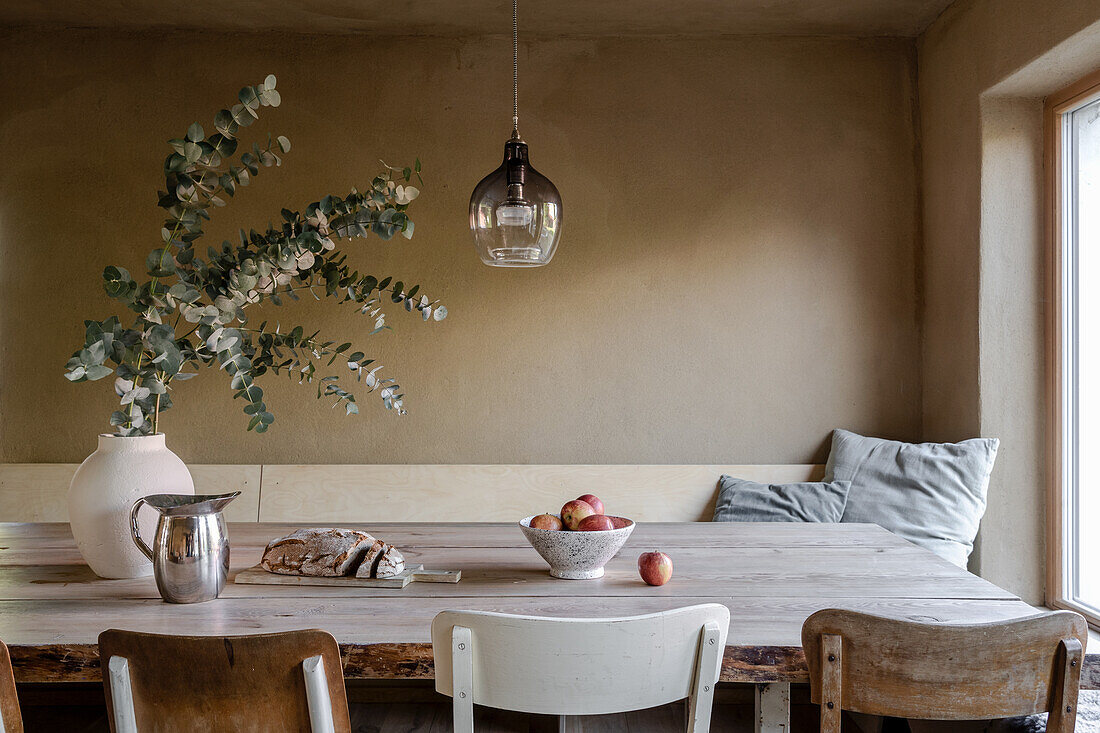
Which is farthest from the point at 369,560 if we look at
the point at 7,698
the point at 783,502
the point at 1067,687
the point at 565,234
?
the point at 565,234

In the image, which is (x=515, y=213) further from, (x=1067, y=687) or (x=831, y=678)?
(x=1067, y=687)

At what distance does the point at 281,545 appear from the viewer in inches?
65.9

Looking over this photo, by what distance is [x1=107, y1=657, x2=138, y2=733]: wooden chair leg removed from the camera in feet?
3.51

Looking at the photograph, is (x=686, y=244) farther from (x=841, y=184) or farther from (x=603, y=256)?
(x=841, y=184)

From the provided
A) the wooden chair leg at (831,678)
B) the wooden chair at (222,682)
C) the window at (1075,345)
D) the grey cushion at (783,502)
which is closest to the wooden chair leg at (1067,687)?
the wooden chair leg at (831,678)

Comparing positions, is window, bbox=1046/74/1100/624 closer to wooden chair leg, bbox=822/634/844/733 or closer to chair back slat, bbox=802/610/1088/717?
chair back slat, bbox=802/610/1088/717

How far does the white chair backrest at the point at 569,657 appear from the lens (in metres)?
1.10

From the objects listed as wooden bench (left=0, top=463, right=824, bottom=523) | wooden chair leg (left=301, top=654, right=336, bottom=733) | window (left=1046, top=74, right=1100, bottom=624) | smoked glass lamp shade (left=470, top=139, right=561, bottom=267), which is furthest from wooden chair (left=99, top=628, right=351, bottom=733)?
window (left=1046, top=74, right=1100, bottom=624)

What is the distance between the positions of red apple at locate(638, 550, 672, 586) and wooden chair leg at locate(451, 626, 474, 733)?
541 millimetres

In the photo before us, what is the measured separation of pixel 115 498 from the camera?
62.8 inches

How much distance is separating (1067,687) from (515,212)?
47.1 inches

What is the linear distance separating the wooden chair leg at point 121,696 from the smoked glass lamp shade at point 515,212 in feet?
3.25

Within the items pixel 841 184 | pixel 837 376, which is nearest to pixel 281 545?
pixel 837 376

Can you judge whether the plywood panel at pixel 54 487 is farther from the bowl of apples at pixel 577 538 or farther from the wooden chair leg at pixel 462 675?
the wooden chair leg at pixel 462 675
